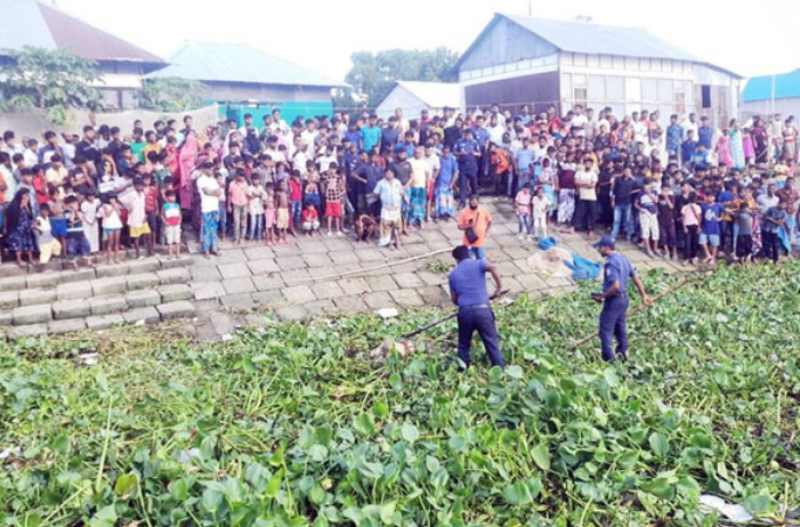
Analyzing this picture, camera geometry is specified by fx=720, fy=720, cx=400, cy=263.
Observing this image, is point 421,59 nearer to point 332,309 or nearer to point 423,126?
point 423,126

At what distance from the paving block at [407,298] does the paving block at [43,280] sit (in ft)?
15.7

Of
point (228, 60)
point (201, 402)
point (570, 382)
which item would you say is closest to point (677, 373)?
point (570, 382)

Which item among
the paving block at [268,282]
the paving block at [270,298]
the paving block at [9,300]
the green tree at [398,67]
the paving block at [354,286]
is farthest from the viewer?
the green tree at [398,67]

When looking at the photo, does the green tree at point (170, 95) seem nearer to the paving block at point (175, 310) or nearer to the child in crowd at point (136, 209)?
the child in crowd at point (136, 209)

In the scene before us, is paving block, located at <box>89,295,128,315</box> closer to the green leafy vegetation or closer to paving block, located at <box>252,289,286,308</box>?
the green leafy vegetation

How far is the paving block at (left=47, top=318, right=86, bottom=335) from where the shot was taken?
9102mm

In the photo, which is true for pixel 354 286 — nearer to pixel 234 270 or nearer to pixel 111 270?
pixel 234 270

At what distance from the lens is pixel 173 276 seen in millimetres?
10594

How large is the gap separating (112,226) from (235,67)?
1880 centimetres

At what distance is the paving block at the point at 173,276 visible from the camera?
10516mm

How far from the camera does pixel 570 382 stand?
19.2ft

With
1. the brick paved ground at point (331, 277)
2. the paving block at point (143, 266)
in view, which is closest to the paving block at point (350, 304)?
the brick paved ground at point (331, 277)

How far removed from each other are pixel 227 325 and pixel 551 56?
15.5 metres

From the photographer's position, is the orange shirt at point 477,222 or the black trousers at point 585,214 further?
the black trousers at point 585,214
